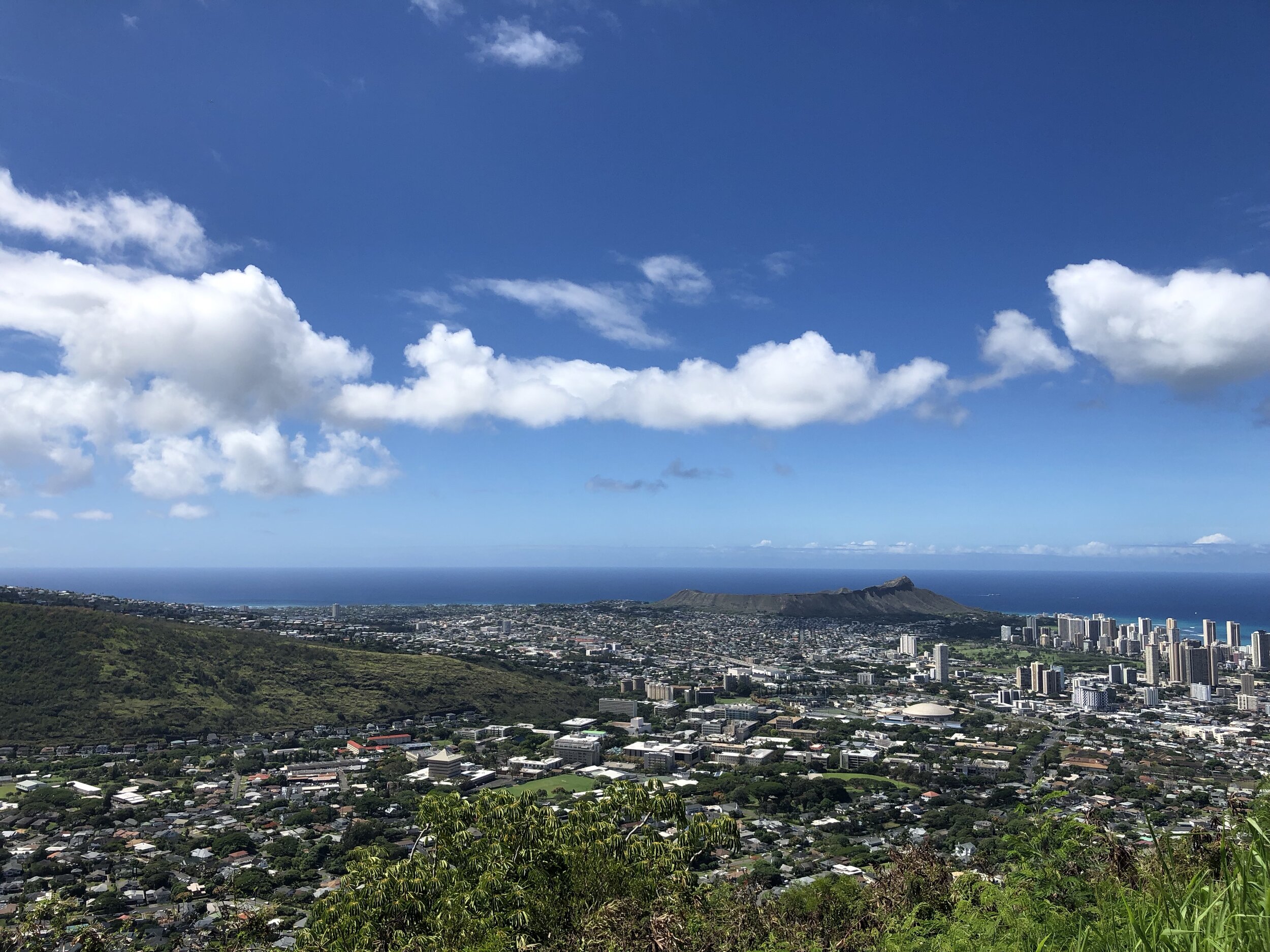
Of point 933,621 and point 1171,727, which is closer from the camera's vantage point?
point 1171,727

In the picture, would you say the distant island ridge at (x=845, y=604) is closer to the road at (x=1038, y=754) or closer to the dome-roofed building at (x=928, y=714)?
the dome-roofed building at (x=928, y=714)

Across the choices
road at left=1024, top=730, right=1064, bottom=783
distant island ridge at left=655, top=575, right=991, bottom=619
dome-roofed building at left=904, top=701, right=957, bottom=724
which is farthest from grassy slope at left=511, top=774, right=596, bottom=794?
distant island ridge at left=655, top=575, right=991, bottom=619

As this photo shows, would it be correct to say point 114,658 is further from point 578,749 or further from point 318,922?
point 318,922

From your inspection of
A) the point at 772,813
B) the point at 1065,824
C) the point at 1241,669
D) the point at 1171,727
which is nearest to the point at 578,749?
the point at 772,813

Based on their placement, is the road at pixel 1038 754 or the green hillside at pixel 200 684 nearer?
the road at pixel 1038 754

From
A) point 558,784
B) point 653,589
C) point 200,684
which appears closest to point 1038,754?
point 558,784

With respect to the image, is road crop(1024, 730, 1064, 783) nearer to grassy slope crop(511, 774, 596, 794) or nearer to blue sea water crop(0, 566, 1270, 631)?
grassy slope crop(511, 774, 596, 794)

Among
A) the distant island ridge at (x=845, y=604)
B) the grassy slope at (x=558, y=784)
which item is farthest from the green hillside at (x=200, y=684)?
the distant island ridge at (x=845, y=604)
